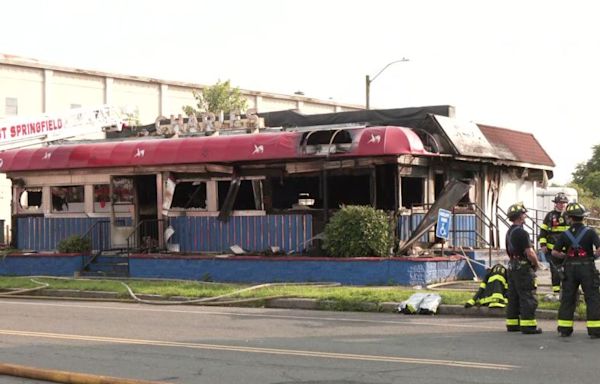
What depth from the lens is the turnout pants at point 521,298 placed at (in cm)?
1124

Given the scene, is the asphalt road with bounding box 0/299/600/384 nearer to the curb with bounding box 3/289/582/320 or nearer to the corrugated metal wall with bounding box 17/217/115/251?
the curb with bounding box 3/289/582/320

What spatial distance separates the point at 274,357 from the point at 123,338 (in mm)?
2777

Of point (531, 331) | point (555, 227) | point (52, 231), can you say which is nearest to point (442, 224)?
point (555, 227)

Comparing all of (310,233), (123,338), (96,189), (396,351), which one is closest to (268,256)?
(310,233)

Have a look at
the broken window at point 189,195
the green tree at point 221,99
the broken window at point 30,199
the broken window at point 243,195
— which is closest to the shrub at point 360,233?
the broken window at point 243,195

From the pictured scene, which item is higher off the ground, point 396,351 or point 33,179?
point 33,179

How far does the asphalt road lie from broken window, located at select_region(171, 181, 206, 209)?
312 inches

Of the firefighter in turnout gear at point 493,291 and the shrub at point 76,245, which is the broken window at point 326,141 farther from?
the shrub at point 76,245

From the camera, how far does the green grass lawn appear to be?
15.1m

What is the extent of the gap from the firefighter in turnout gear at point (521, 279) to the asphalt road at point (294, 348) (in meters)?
0.24

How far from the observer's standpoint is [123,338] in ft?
37.4

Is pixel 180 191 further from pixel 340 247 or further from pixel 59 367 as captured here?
pixel 59 367

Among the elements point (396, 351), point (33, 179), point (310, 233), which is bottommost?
point (396, 351)

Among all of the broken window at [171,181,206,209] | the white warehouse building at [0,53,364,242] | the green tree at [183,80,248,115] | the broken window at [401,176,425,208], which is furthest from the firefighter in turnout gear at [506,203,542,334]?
the green tree at [183,80,248,115]
